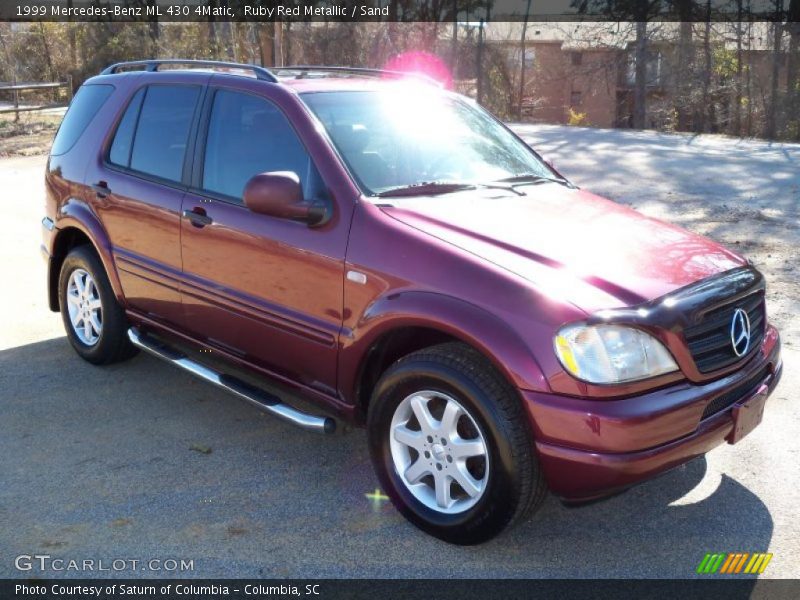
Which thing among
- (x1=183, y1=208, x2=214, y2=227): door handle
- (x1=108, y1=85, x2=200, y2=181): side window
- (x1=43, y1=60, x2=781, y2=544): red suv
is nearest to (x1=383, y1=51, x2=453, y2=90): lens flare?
(x1=108, y1=85, x2=200, y2=181): side window

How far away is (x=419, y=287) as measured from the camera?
3389 mm

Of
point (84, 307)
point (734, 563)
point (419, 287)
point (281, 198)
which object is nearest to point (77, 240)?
point (84, 307)

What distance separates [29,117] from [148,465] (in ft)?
73.4

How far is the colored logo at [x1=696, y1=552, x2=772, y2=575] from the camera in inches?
129

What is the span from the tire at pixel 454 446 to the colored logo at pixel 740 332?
0.96 m

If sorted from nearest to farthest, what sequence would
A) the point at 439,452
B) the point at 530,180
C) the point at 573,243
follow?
the point at 439,452 < the point at 573,243 < the point at 530,180

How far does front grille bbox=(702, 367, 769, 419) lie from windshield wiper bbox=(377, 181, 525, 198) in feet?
4.63

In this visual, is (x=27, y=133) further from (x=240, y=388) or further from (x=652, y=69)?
(x=652, y=69)

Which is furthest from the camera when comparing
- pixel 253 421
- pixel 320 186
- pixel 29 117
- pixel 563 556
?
pixel 29 117

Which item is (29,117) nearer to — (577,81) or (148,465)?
(148,465)

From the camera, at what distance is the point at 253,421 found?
471 centimetres

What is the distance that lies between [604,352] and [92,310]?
12.0 ft

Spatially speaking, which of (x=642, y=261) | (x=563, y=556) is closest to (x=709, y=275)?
(x=642, y=261)

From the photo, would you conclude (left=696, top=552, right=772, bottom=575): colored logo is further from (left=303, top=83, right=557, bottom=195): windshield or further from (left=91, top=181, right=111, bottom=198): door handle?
(left=91, top=181, right=111, bottom=198): door handle
